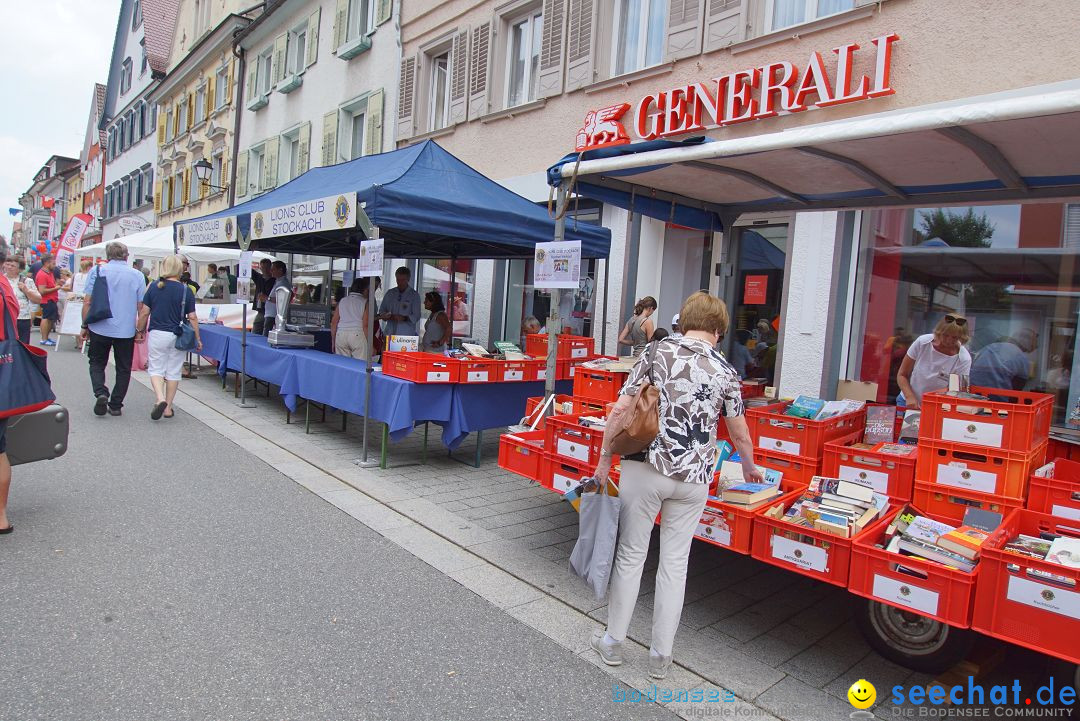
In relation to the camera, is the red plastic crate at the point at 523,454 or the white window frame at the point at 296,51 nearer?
the red plastic crate at the point at 523,454

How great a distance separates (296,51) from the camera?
19344mm

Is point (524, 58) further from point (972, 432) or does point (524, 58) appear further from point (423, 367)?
point (972, 432)

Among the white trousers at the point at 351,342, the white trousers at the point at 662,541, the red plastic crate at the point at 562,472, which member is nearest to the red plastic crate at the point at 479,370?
the red plastic crate at the point at 562,472

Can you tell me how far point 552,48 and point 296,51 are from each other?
11.5 metres

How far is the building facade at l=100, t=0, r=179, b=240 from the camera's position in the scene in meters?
31.8

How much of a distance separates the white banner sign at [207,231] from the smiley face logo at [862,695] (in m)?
7.90

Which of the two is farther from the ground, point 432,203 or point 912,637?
point 432,203

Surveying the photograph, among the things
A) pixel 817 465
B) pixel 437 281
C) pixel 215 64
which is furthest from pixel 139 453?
pixel 215 64

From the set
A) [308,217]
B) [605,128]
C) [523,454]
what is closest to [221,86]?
[605,128]

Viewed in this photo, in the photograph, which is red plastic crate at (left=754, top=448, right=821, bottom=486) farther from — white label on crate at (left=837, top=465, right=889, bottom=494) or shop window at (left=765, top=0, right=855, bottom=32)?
shop window at (left=765, top=0, right=855, bottom=32)

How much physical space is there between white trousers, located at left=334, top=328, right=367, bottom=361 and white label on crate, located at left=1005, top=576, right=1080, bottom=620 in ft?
22.6

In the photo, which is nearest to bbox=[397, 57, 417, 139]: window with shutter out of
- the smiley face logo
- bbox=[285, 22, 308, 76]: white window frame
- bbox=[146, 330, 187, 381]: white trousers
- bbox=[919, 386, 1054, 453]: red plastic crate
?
bbox=[285, 22, 308, 76]: white window frame

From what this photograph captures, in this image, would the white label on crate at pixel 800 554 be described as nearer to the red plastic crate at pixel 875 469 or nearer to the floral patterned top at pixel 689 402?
the floral patterned top at pixel 689 402

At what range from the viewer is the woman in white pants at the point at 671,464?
2.96 metres
